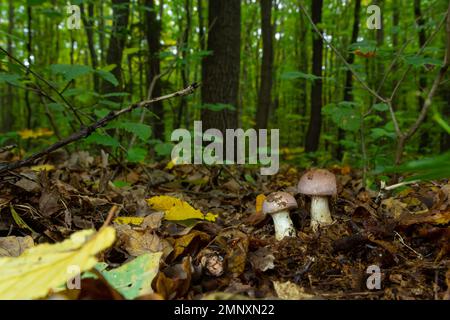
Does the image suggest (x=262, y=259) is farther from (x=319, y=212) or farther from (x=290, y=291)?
(x=319, y=212)

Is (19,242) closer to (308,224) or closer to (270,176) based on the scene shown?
(308,224)

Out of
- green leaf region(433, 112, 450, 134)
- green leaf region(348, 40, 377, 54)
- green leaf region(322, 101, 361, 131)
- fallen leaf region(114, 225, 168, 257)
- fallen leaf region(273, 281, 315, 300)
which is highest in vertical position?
green leaf region(348, 40, 377, 54)

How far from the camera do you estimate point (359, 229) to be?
5.62ft

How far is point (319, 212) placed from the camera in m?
1.95

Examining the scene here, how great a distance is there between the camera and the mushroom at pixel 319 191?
191cm

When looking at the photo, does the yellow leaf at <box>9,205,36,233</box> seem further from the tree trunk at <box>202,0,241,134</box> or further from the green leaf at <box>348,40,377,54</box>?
the tree trunk at <box>202,0,241,134</box>

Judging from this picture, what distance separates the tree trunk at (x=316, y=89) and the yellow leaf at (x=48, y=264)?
22.7 feet

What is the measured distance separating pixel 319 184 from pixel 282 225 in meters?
0.29

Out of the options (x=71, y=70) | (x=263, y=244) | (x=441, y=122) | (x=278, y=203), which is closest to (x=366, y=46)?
(x=278, y=203)

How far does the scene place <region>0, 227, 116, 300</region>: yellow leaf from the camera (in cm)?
82

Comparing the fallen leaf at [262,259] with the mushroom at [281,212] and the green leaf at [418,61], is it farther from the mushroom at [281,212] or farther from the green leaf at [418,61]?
Result: the green leaf at [418,61]

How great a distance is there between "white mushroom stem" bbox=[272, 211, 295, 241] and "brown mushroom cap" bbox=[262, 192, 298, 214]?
54 mm

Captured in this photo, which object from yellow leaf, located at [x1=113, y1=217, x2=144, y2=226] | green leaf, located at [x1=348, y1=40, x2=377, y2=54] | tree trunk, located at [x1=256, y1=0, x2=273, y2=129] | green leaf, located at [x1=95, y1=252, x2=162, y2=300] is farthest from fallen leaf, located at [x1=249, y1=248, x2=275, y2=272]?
tree trunk, located at [x1=256, y1=0, x2=273, y2=129]
